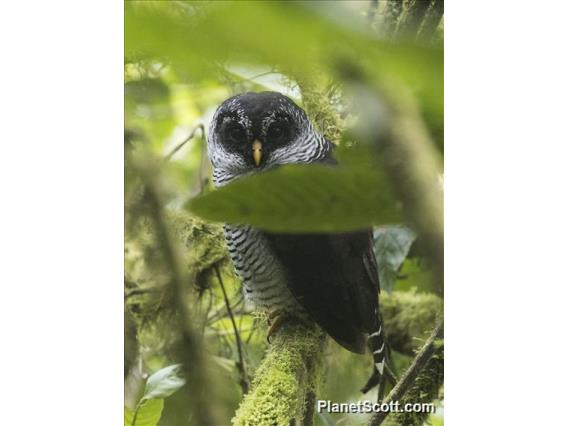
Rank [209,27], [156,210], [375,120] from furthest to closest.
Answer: [156,210] → [375,120] → [209,27]

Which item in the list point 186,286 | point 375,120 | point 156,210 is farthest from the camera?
point 186,286

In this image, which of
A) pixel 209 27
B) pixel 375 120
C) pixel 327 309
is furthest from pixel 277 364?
pixel 209 27

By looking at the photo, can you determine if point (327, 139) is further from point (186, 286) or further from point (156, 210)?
point (186, 286)

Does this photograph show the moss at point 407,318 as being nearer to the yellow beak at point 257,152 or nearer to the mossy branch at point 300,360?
the mossy branch at point 300,360

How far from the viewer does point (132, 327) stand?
82.7 inches

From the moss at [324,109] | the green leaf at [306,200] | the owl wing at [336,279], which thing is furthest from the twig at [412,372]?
the green leaf at [306,200]

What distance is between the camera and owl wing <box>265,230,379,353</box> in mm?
1764

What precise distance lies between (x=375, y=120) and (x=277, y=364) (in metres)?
1.44

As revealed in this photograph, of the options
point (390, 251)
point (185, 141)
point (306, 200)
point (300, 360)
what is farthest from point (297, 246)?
point (306, 200)

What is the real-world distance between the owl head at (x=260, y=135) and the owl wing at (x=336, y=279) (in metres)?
0.21

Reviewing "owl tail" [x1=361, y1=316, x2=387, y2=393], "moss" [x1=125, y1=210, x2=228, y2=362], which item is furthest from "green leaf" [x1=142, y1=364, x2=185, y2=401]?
"owl tail" [x1=361, y1=316, x2=387, y2=393]

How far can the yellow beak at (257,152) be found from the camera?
5.96ft

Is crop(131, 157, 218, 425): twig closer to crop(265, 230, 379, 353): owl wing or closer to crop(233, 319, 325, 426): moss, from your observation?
crop(233, 319, 325, 426): moss

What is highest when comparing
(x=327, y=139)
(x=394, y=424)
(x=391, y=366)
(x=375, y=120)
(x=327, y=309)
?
(x=327, y=139)
